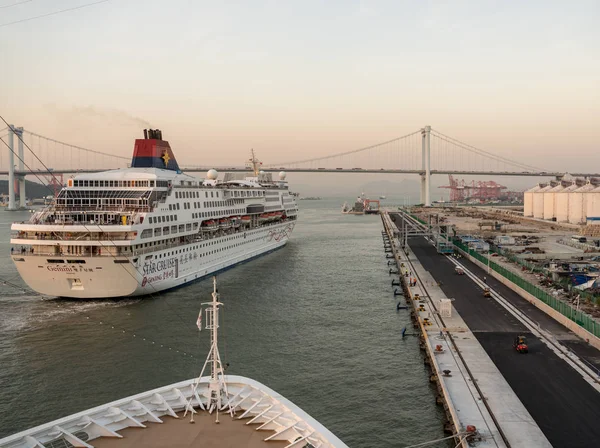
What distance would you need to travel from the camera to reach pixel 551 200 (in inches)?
3558

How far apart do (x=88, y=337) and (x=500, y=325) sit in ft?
61.3

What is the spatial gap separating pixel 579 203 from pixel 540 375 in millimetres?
74794

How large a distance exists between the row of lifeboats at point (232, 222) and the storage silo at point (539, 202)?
211 ft

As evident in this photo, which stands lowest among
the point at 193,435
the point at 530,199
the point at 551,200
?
the point at 193,435

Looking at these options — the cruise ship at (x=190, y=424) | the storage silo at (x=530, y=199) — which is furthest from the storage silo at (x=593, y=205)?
the cruise ship at (x=190, y=424)

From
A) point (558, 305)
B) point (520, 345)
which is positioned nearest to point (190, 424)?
point (520, 345)

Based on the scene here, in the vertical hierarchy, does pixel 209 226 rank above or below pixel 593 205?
below

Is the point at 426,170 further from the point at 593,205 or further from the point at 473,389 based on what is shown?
the point at 473,389

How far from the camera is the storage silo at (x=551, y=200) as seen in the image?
294ft

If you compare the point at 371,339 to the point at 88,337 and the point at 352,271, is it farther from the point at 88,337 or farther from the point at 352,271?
the point at 352,271

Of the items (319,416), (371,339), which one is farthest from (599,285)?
(319,416)

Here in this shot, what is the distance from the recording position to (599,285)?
27547mm

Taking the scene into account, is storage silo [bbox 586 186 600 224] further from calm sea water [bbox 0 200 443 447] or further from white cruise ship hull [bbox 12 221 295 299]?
white cruise ship hull [bbox 12 221 295 299]

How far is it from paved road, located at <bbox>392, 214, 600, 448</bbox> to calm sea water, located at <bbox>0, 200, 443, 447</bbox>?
2789 millimetres
